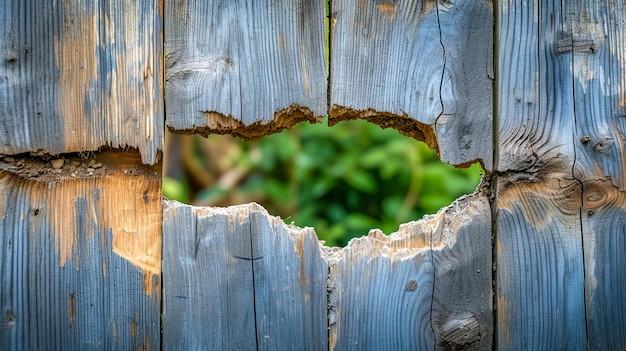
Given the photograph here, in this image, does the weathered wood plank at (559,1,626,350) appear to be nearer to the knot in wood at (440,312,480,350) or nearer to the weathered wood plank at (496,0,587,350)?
the weathered wood plank at (496,0,587,350)

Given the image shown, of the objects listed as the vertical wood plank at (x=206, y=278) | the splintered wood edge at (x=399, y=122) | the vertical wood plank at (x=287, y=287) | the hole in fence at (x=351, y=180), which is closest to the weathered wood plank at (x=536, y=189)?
the splintered wood edge at (x=399, y=122)

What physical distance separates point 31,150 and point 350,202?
2856 mm

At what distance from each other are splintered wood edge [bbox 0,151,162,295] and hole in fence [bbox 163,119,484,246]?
227 cm

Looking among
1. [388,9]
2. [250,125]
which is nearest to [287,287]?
[250,125]

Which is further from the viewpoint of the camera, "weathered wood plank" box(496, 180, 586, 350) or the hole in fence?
the hole in fence

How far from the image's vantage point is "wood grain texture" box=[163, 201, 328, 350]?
1.61m

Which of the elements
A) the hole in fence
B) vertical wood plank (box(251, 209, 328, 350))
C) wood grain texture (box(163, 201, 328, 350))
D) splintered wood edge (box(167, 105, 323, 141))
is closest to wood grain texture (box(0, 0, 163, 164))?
splintered wood edge (box(167, 105, 323, 141))

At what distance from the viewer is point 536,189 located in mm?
1655

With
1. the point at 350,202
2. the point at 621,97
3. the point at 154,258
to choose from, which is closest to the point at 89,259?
the point at 154,258

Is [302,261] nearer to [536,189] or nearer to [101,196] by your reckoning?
Result: [101,196]

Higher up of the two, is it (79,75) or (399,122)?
(79,75)

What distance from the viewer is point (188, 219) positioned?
161 centimetres

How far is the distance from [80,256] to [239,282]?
0.43m

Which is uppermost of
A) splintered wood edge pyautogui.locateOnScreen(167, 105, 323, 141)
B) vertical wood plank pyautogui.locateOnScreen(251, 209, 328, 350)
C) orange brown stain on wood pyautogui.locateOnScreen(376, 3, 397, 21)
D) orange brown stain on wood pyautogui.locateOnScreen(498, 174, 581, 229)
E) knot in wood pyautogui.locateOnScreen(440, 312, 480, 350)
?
orange brown stain on wood pyautogui.locateOnScreen(376, 3, 397, 21)
